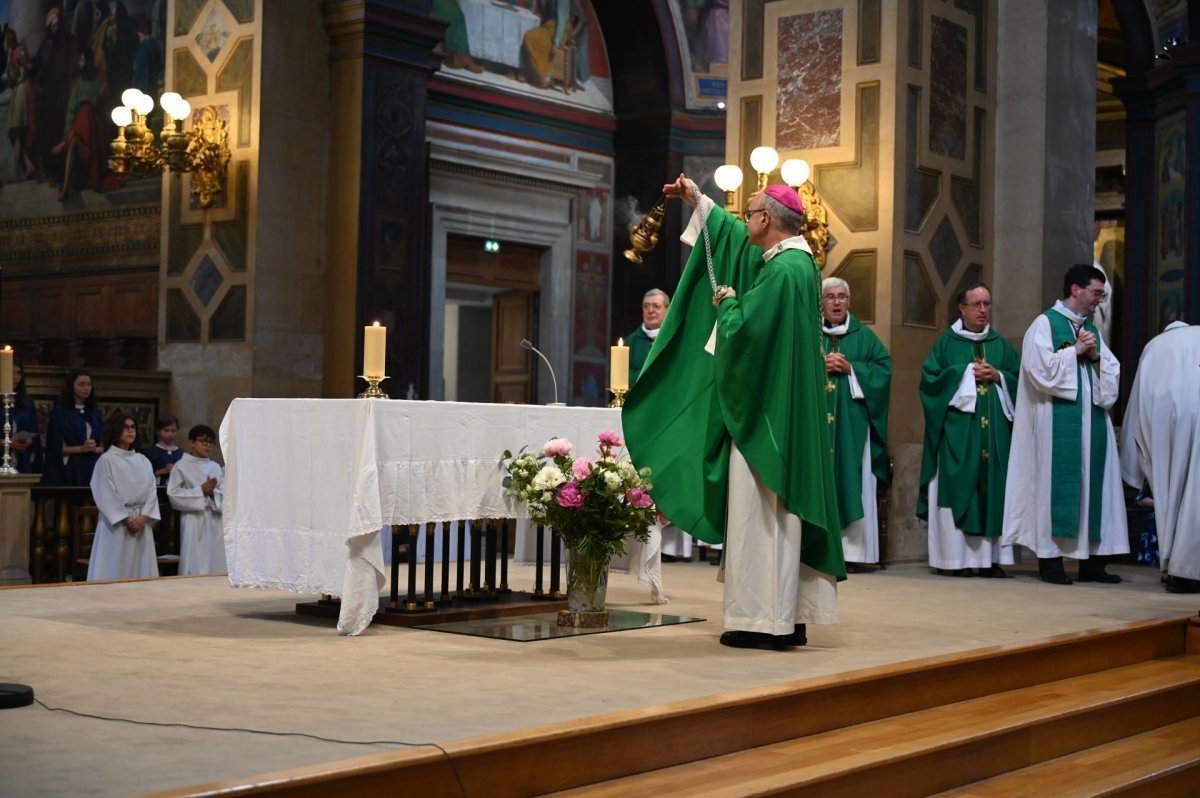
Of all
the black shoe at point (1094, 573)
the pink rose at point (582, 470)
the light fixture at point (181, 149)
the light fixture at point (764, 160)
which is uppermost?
the light fixture at point (181, 149)

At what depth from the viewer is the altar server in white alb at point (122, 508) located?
7.79 m

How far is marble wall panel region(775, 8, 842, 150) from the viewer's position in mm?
9430

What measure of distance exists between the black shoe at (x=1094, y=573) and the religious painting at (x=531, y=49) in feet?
26.4

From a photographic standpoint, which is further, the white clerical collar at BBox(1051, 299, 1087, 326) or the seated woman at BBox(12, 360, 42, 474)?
the seated woman at BBox(12, 360, 42, 474)

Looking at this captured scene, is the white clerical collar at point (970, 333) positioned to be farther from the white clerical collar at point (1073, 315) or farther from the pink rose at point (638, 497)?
the pink rose at point (638, 497)

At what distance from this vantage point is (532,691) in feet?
13.8

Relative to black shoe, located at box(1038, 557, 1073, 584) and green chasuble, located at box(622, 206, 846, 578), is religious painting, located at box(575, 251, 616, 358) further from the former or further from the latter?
green chasuble, located at box(622, 206, 846, 578)

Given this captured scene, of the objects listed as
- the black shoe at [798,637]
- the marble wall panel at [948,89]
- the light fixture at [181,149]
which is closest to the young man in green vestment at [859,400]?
the marble wall panel at [948,89]

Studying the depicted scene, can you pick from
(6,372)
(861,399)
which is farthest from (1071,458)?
(6,372)

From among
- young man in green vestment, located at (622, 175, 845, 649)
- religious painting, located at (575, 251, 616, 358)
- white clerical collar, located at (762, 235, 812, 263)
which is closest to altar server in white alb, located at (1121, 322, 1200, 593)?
young man in green vestment, located at (622, 175, 845, 649)

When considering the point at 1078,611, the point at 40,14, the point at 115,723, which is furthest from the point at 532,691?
the point at 40,14

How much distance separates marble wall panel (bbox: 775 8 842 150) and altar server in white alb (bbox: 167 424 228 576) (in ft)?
13.5

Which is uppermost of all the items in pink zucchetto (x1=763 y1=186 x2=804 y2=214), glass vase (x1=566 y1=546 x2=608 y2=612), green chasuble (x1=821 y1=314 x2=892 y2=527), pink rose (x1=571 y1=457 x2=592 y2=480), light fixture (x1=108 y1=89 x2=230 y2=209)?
light fixture (x1=108 y1=89 x2=230 y2=209)

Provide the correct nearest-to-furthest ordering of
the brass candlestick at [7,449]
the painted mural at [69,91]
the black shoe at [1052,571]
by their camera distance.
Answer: the brass candlestick at [7,449], the black shoe at [1052,571], the painted mural at [69,91]
